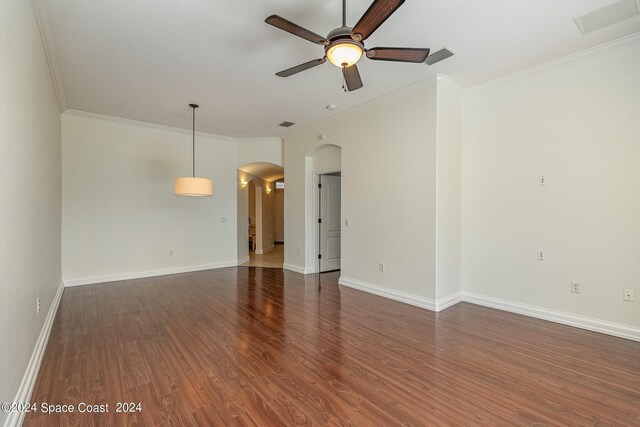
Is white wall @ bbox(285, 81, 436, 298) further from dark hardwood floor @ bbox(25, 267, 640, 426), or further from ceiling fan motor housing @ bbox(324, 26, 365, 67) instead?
ceiling fan motor housing @ bbox(324, 26, 365, 67)

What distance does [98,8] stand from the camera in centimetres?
269

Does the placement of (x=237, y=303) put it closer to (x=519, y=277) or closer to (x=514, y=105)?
(x=519, y=277)

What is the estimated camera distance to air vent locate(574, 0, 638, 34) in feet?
8.83

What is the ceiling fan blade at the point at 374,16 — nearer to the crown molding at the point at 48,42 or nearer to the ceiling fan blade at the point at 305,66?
the ceiling fan blade at the point at 305,66

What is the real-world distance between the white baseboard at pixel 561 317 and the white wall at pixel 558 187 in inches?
2.3

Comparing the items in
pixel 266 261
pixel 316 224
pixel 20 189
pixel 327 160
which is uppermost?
pixel 327 160

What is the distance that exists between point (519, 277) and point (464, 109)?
246cm

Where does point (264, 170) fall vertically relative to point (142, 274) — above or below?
above

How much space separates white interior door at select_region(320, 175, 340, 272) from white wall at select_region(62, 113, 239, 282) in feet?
7.23

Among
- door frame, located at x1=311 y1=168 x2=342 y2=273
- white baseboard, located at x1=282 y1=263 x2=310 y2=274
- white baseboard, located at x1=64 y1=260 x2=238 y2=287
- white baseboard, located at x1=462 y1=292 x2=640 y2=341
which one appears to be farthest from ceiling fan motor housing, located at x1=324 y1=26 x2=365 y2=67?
white baseboard, located at x1=64 y1=260 x2=238 y2=287

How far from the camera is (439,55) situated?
3492 millimetres

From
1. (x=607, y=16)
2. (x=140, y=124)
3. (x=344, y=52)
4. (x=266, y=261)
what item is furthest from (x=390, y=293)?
(x=140, y=124)

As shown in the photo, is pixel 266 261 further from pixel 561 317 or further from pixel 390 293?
pixel 561 317

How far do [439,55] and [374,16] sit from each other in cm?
174
